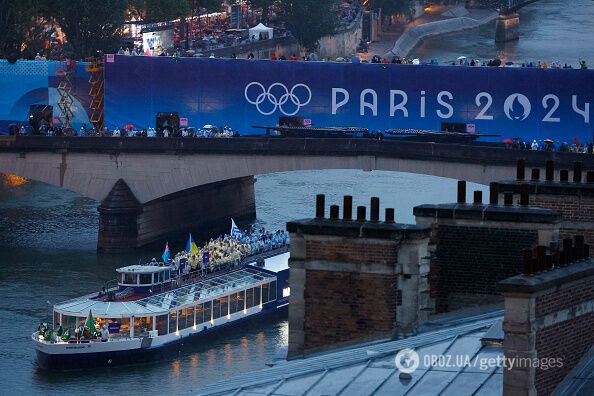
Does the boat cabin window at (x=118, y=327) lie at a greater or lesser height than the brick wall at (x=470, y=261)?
lesser

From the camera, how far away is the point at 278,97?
3718 inches

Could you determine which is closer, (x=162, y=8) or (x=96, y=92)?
(x=96, y=92)

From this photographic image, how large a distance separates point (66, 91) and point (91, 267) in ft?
50.2

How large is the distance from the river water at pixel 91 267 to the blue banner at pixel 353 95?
529 centimetres

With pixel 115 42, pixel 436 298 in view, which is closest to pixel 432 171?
pixel 115 42

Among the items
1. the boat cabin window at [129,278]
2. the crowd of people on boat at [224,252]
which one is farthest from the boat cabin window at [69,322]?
the crowd of people on boat at [224,252]

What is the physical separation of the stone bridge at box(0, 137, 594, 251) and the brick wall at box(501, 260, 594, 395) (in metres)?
60.7

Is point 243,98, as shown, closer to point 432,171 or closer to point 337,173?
point 432,171

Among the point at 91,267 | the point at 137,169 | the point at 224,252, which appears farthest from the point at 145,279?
the point at 137,169

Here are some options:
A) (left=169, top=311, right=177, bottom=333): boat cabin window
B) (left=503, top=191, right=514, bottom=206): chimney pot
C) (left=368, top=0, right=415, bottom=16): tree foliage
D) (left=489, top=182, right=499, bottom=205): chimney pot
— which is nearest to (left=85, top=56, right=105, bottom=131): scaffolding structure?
(left=169, top=311, right=177, bottom=333): boat cabin window

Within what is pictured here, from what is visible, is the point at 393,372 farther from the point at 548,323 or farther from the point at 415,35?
the point at 415,35

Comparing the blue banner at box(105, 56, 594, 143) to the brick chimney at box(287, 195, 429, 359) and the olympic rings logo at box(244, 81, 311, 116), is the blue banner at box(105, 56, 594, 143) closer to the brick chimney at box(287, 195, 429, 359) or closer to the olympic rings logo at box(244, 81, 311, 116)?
the olympic rings logo at box(244, 81, 311, 116)

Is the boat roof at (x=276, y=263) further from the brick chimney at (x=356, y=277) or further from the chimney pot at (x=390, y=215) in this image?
the brick chimney at (x=356, y=277)

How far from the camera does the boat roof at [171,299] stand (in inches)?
2685
